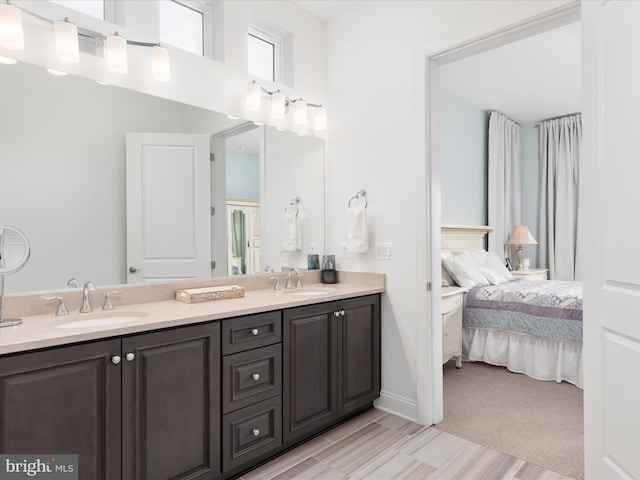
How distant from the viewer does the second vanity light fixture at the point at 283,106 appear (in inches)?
104

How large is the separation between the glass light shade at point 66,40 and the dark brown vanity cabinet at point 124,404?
132 centimetres

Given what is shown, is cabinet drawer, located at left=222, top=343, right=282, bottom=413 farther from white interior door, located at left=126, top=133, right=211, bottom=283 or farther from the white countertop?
white interior door, located at left=126, top=133, right=211, bottom=283

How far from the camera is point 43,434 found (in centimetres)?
139

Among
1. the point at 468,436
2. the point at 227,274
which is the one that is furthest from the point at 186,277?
the point at 468,436

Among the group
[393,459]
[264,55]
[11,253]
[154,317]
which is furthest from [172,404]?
[264,55]

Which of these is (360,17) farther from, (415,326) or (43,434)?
(43,434)

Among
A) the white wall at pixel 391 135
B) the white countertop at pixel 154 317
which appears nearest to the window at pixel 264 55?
the white wall at pixel 391 135

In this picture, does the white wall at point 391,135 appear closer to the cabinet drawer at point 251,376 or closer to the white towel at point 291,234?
the white towel at point 291,234

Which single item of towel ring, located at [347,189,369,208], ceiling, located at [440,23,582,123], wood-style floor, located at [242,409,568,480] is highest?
ceiling, located at [440,23,582,123]

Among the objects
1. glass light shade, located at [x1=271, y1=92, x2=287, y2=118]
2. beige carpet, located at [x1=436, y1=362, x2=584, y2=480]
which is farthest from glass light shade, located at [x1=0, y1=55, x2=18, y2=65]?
beige carpet, located at [x1=436, y1=362, x2=584, y2=480]

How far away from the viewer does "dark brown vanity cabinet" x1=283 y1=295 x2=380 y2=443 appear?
87.3 inches

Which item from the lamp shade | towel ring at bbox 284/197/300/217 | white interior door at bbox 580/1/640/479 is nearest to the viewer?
white interior door at bbox 580/1/640/479

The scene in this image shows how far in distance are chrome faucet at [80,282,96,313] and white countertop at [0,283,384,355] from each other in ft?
0.11

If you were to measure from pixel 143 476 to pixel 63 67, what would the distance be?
1872 mm
